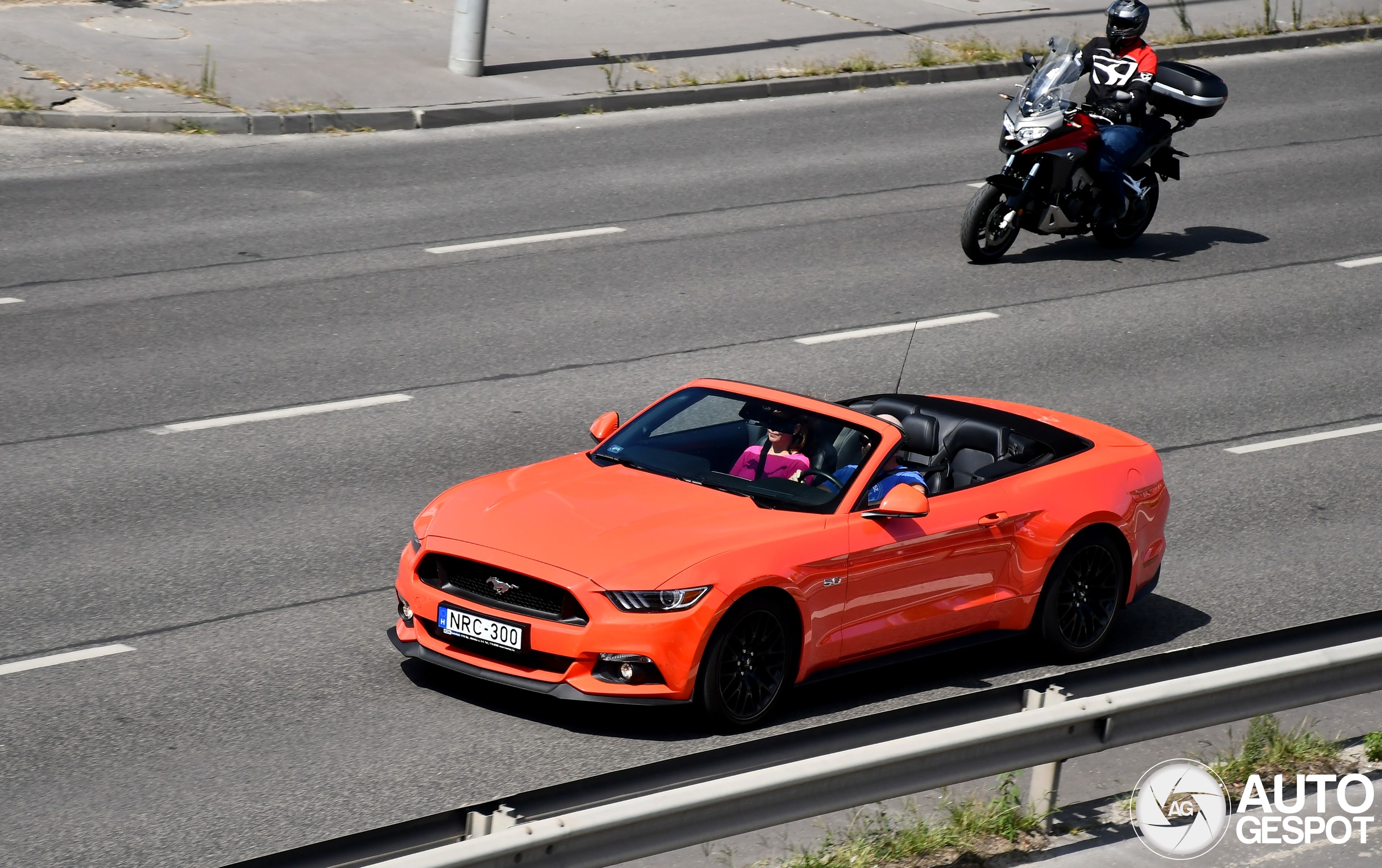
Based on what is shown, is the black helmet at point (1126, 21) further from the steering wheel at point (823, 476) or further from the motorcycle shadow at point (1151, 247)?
the steering wheel at point (823, 476)

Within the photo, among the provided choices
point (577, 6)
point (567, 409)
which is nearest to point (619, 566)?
point (567, 409)

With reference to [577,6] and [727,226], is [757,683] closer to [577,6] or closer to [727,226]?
[727,226]

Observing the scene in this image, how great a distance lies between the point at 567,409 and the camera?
38.7 feet

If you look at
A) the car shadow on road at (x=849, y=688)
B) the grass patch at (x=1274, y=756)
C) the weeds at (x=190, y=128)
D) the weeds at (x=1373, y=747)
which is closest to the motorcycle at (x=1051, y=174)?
the car shadow on road at (x=849, y=688)

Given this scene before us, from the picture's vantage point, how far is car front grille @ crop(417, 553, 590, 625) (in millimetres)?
7098

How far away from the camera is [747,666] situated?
7305 mm

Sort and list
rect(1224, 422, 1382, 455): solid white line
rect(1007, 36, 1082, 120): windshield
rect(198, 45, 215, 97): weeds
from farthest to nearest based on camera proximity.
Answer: rect(198, 45, 215, 97): weeds < rect(1007, 36, 1082, 120): windshield < rect(1224, 422, 1382, 455): solid white line

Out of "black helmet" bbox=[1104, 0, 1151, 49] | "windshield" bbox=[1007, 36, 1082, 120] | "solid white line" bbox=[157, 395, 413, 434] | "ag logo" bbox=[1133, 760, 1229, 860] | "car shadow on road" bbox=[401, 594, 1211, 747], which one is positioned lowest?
"car shadow on road" bbox=[401, 594, 1211, 747]

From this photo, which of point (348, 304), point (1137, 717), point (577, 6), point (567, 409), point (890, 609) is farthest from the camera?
point (577, 6)

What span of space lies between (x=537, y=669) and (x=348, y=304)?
7.18 metres

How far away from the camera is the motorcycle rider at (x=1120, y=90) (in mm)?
16359

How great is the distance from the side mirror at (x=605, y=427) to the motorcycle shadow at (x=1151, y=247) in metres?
8.43

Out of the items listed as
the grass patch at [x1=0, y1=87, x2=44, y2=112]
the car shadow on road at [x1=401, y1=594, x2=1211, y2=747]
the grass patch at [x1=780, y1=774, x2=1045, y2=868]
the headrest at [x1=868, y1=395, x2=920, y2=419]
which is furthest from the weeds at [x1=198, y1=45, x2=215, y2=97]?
the grass patch at [x1=780, y1=774, x2=1045, y2=868]

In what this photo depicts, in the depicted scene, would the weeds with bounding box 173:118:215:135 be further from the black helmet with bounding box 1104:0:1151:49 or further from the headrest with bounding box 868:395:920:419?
the headrest with bounding box 868:395:920:419
